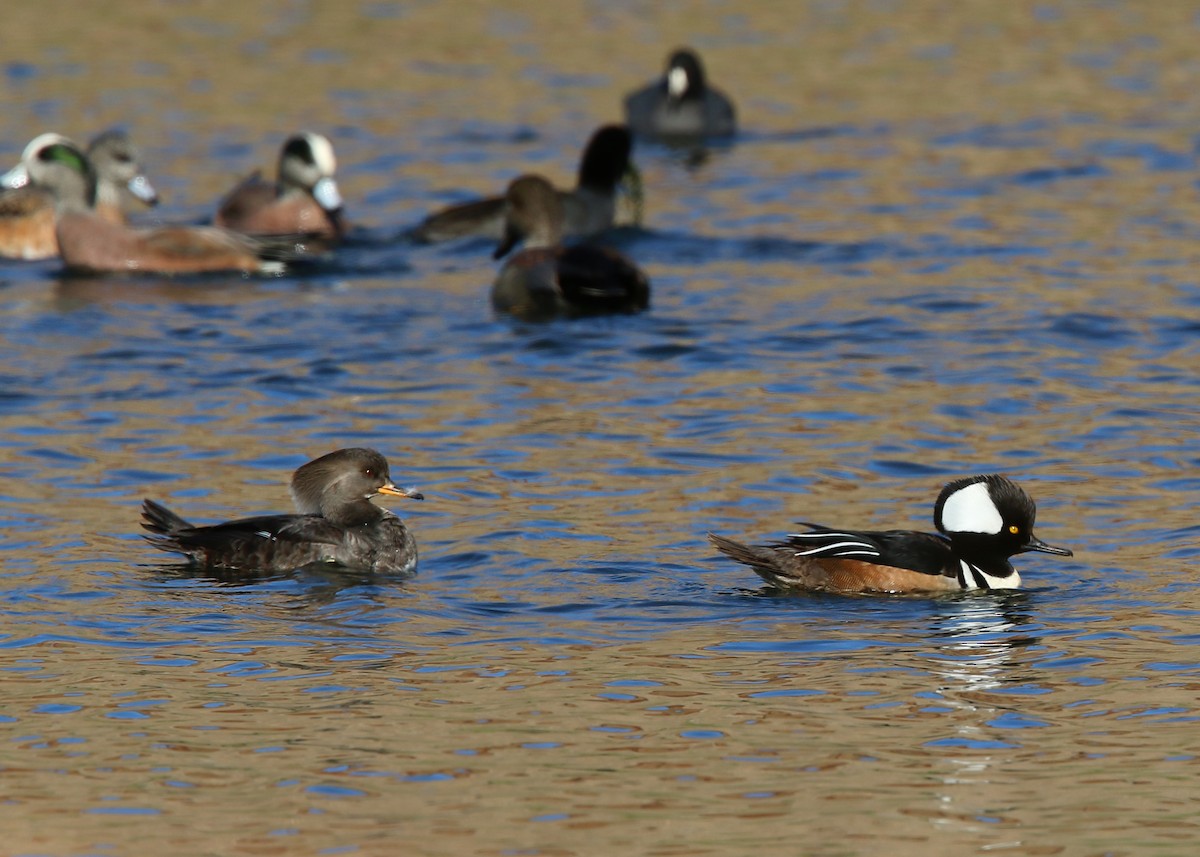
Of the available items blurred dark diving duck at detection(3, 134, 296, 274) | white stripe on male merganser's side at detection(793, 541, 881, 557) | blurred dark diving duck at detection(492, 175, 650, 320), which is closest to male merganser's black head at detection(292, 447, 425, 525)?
white stripe on male merganser's side at detection(793, 541, 881, 557)

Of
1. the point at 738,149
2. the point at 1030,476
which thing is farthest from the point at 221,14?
the point at 1030,476

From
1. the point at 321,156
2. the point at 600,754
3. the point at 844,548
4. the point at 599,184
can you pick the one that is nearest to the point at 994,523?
the point at 844,548

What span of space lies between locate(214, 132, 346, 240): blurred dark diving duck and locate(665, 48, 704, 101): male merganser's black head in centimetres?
583

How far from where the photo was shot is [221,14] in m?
31.8

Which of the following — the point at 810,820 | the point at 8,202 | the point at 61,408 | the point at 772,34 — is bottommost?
the point at 810,820

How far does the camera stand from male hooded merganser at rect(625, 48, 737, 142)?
982 inches

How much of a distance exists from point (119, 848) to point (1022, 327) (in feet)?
34.2

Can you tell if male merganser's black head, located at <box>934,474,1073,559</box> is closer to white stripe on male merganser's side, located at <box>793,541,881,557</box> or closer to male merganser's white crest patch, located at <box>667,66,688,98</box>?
white stripe on male merganser's side, located at <box>793,541,881,557</box>

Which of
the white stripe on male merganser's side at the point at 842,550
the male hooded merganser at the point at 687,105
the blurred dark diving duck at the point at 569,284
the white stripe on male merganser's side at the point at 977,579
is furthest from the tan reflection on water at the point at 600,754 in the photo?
the male hooded merganser at the point at 687,105

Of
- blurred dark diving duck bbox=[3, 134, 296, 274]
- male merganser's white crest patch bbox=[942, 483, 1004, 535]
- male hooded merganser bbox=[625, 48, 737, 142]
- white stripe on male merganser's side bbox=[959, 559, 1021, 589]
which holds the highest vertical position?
male hooded merganser bbox=[625, 48, 737, 142]

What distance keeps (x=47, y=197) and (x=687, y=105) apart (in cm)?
820

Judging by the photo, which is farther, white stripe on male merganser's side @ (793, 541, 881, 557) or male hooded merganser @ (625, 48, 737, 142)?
male hooded merganser @ (625, 48, 737, 142)

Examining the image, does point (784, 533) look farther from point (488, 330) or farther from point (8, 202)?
point (8, 202)

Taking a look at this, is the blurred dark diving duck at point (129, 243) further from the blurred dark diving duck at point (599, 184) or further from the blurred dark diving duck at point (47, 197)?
the blurred dark diving duck at point (599, 184)
